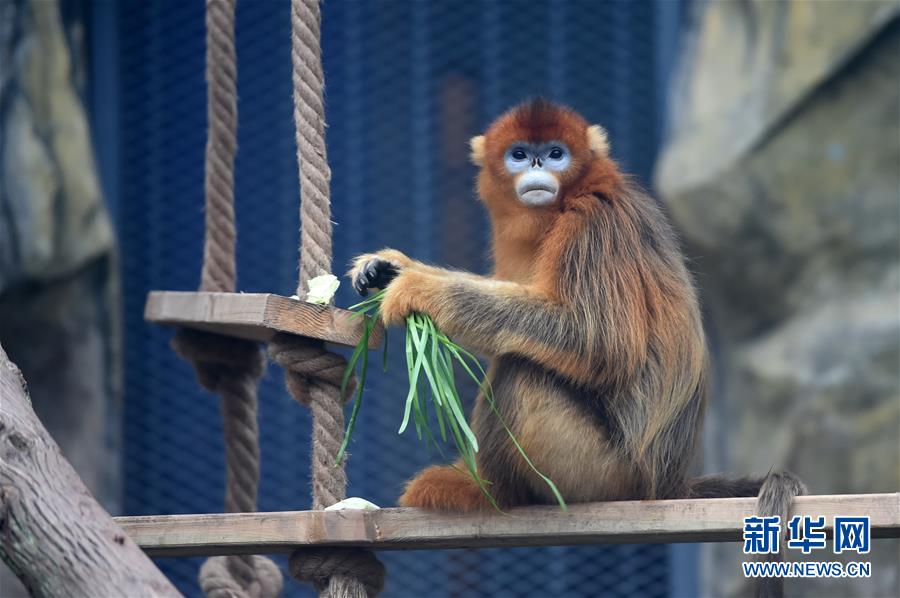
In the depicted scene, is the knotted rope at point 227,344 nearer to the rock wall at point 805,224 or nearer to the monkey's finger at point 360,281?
the monkey's finger at point 360,281

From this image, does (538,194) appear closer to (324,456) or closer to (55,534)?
(324,456)

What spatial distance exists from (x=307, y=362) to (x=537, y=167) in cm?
91

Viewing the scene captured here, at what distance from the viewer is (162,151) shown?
6.36 m

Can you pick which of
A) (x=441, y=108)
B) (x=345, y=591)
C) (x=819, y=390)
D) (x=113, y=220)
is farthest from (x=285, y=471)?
(x=345, y=591)

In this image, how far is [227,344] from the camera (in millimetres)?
3795

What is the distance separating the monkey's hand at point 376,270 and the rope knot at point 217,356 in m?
0.74

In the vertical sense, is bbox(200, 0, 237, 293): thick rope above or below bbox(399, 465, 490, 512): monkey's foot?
above

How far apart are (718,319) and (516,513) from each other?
2.80 m

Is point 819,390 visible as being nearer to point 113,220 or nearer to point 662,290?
point 662,290

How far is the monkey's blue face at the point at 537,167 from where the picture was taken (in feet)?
11.3

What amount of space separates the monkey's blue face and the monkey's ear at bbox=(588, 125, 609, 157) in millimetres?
100

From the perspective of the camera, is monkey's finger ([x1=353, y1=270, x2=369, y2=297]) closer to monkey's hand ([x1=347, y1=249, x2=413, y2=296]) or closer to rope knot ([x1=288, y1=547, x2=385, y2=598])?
monkey's hand ([x1=347, y1=249, x2=413, y2=296])

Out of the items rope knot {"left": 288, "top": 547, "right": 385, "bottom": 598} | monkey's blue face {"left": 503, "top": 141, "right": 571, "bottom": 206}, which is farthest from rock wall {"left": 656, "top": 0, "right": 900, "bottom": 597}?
rope knot {"left": 288, "top": 547, "right": 385, "bottom": 598}

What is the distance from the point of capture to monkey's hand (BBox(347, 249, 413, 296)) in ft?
10.4
